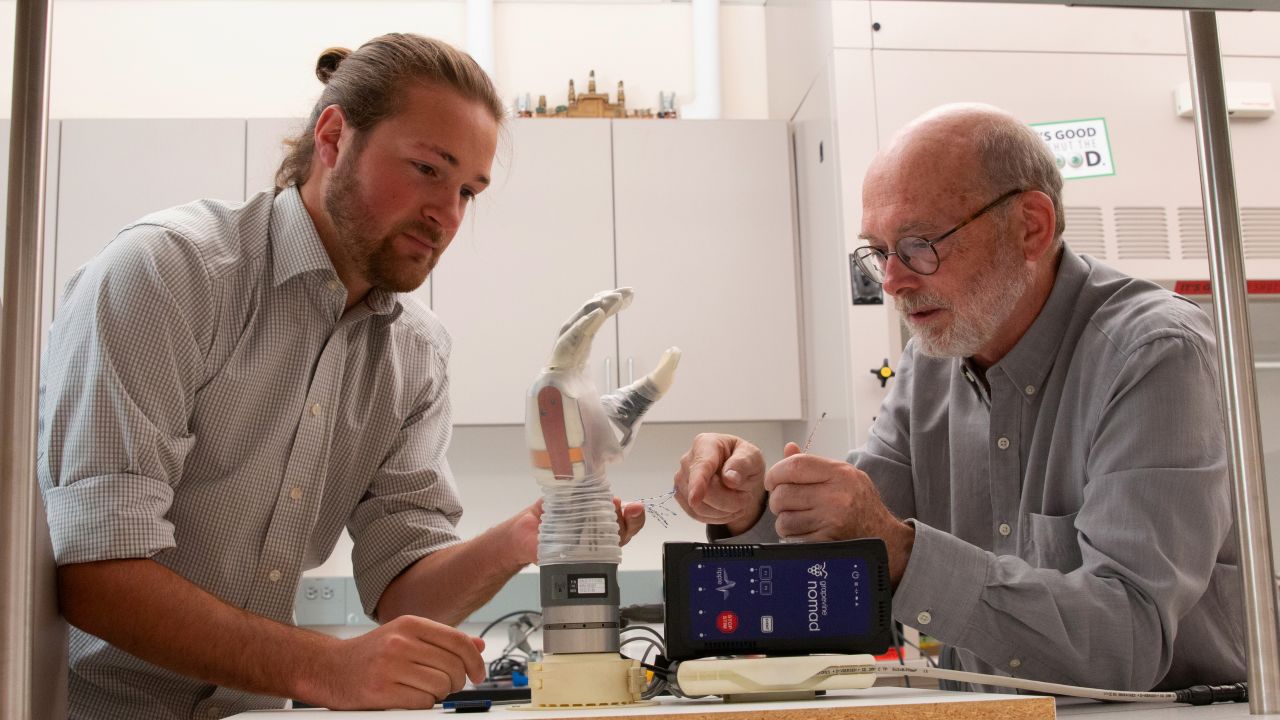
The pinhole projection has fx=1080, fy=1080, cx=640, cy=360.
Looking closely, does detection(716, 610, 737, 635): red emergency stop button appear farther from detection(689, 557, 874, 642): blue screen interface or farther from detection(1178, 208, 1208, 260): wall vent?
detection(1178, 208, 1208, 260): wall vent

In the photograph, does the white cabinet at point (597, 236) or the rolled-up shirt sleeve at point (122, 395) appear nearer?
the rolled-up shirt sleeve at point (122, 395)

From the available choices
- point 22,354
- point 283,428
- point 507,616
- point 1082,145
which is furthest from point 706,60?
point 22,354

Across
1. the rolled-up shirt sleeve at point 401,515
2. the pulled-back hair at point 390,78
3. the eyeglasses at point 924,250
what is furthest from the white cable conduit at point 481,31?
the eyeglasses at point 924,250

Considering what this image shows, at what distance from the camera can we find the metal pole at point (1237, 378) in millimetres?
838

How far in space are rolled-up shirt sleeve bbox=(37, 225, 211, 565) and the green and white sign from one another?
7.80ft

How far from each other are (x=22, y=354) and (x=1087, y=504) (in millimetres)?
1028

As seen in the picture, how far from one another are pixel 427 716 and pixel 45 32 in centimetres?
55

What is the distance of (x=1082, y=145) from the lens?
2.95 m

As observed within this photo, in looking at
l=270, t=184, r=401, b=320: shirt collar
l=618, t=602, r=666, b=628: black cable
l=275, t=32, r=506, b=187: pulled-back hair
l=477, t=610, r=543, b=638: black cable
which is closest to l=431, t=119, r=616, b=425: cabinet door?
l=477, t=610, r=543, b=638: black cable

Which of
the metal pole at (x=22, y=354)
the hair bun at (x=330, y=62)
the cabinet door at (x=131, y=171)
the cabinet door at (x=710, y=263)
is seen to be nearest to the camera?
the metal pole at (x=22, y=354)

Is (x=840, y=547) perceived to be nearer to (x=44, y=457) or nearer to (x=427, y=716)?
(x=427, y=716)

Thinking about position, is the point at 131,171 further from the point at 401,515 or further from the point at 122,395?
the point at 122,395

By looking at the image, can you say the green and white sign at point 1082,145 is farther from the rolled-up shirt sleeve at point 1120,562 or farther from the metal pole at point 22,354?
the metal pole at point 22,354

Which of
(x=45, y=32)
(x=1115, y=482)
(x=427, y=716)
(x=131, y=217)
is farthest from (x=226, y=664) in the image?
(x=131, y=217)
